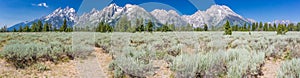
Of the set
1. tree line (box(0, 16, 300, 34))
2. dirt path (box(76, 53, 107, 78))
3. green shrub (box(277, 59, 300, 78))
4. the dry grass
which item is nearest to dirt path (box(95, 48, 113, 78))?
dirt path (box(76, 53, 107, 78))

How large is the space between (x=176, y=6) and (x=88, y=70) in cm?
764

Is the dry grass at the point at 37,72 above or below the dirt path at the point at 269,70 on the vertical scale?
above

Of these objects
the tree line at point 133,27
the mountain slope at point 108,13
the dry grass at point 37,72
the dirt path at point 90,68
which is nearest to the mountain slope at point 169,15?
the mountain slope at point 108,13

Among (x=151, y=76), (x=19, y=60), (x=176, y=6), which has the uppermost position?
(x=176, y=6)

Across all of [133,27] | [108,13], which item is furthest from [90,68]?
[133,27]

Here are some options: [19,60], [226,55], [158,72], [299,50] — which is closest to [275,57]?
[299,50]

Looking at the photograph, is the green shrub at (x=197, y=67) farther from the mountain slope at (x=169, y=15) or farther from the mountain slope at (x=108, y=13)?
the mountain slope at (x=169, y=15)

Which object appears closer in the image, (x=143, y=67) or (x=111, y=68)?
(x=143, y=67)

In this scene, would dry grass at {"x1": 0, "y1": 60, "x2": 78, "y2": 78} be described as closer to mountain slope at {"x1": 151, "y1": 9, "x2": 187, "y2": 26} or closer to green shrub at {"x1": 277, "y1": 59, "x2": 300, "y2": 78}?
green shrub at {"x1": 277, "y1": 59, "x2": 300, "y2": 78}

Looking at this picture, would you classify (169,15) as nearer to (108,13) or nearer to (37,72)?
(108,13)

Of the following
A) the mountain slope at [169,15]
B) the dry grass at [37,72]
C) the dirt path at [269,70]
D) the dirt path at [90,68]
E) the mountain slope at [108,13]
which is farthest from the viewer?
the mountain slope at [169,15]

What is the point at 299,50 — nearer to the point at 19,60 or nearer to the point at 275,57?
the point at 275,57

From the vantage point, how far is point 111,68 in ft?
21.3

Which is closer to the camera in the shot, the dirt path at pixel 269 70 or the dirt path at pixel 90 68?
the dirt path at pixel 269 70
